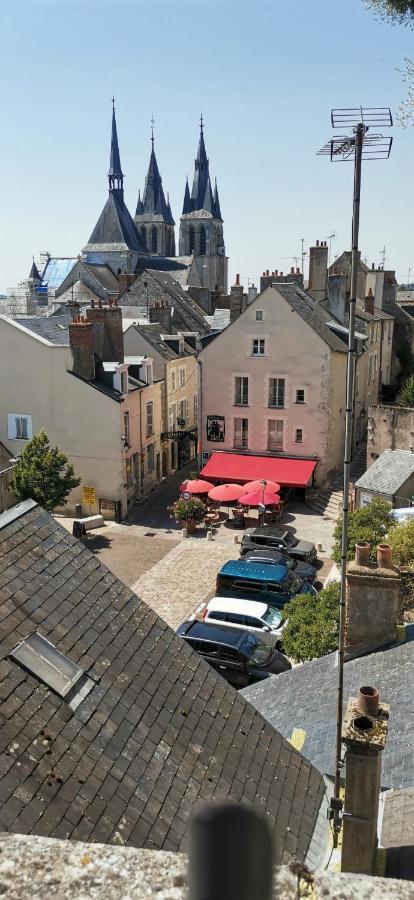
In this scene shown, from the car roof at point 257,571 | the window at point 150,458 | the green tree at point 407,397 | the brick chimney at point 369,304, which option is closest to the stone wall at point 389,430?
the green tree at point 407,397

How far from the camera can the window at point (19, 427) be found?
101 feet

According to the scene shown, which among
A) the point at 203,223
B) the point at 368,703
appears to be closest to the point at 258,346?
the point at 368,703

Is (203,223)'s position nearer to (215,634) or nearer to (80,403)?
(80,403)

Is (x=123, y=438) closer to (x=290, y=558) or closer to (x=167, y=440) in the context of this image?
(x=167, y=440)

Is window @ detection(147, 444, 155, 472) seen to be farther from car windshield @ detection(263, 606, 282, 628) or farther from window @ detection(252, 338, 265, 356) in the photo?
car windshield @ detection(263, 606, 282, 628)

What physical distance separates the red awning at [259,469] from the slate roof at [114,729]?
22.8 m

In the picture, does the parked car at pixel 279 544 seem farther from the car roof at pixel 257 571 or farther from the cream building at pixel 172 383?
the cream building at pixel 172 383

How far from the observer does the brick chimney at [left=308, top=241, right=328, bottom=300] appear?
3675 cm

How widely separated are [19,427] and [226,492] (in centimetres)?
996

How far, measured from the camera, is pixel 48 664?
6.23 m

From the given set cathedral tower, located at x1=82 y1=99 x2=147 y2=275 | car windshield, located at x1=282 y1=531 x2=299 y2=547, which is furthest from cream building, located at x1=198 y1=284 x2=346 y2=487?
cathedral tower, located at x1=82 y1=99 x2=147 y2=275

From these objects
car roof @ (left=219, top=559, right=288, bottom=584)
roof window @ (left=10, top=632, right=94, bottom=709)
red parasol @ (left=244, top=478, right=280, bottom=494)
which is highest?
roof window @ (left=10, top=632, right=94, bottom=709)

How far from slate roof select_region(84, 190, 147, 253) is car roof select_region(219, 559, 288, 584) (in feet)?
224

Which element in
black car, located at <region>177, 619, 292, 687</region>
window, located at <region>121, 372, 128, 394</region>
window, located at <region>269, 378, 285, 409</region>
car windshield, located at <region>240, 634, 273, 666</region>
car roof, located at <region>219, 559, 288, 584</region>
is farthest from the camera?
window, located at <region>269, 378, 285, 409</region>
